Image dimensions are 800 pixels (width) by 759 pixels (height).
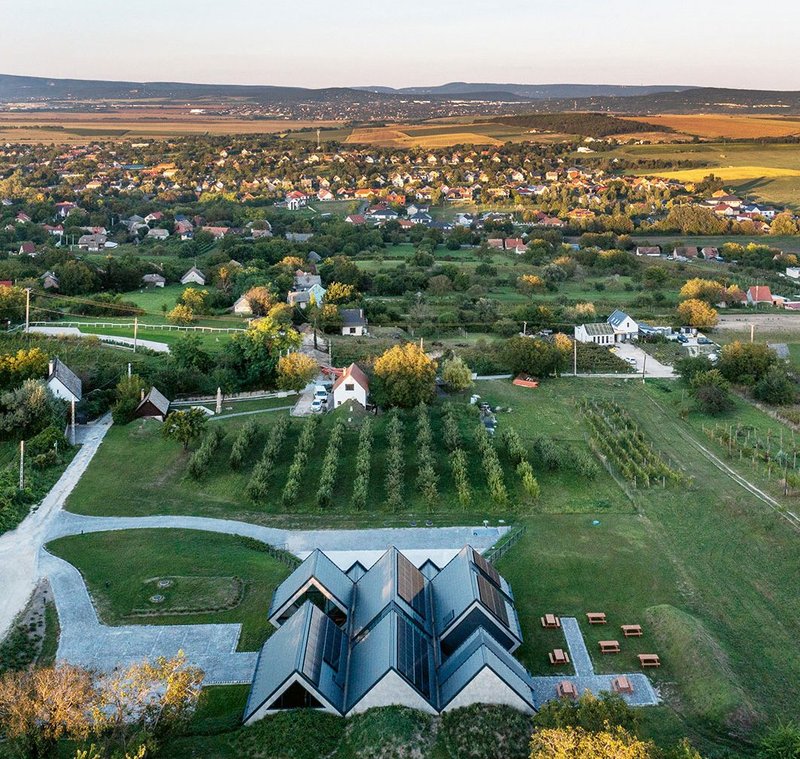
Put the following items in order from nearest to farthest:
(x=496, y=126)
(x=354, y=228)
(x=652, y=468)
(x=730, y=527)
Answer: (x=730, y=527), (x=652, y=468), (x=354, y=228), (x=496, y=126)

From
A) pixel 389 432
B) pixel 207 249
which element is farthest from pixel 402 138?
pixel 389 432

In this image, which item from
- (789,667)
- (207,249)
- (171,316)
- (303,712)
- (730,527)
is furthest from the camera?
(207,249)

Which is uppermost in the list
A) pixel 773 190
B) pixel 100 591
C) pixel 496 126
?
pixel 496 126

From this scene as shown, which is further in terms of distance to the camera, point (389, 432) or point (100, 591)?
point (389, 432)

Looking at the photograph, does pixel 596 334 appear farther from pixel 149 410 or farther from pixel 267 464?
pixel 149 410

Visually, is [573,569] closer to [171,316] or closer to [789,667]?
[789,667]

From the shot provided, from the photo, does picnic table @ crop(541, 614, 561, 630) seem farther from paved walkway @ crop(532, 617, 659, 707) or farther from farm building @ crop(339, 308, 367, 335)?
farm building @ crop(339, 308, 367, 335)

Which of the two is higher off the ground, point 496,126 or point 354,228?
point 496,126
